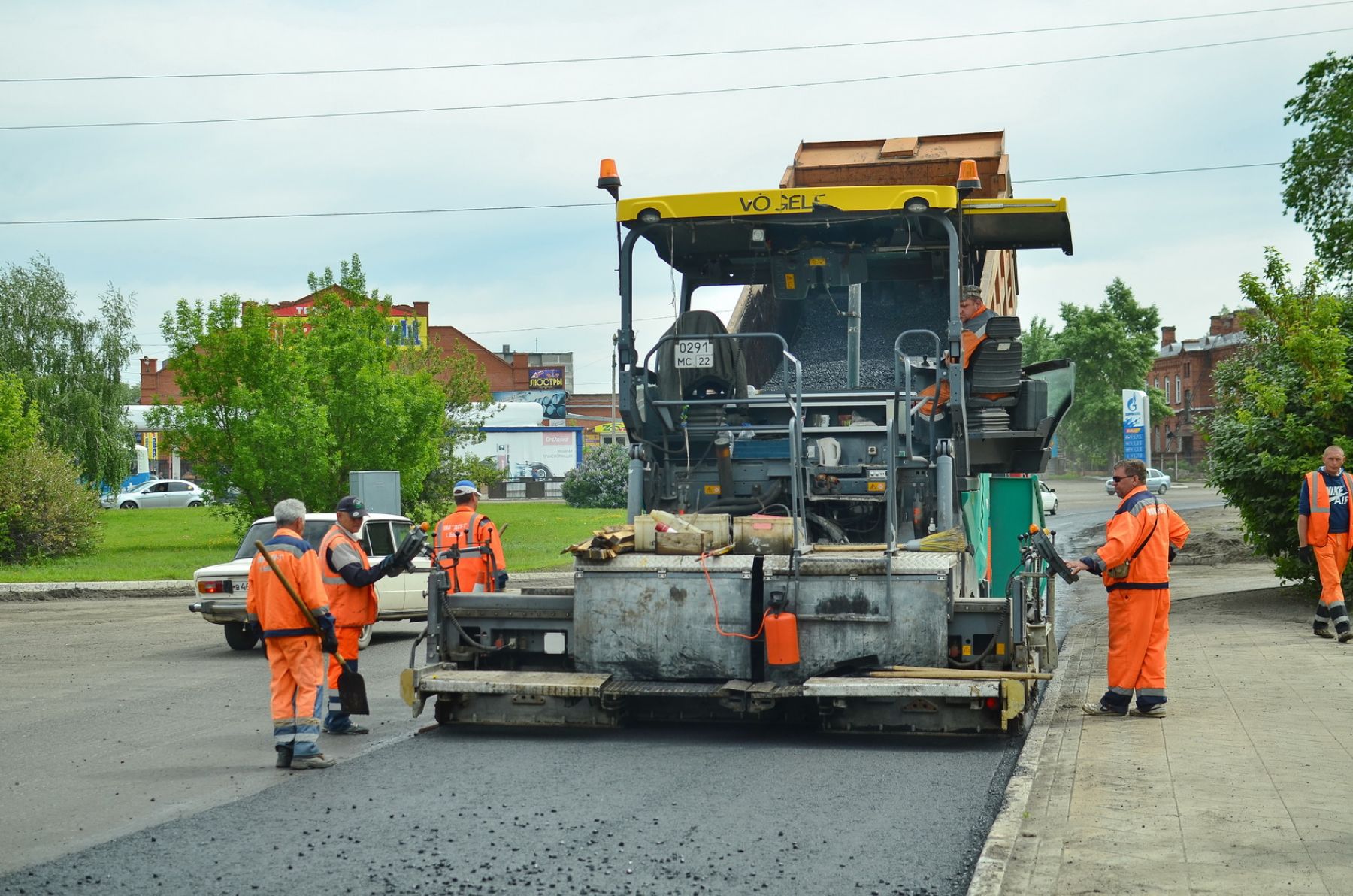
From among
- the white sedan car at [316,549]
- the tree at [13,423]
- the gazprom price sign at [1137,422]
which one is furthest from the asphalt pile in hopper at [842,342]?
the tree at [13,423]

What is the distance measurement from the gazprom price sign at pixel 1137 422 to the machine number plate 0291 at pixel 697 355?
2216cm

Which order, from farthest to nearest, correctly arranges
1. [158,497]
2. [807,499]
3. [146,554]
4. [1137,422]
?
1. [158,497]
2. [146,554]
3. [1137,422]
4. [807,499]

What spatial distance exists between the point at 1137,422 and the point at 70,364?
30834 mm

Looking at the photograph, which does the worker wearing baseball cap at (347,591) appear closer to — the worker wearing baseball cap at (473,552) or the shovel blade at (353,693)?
the shovel blade at (353,693)

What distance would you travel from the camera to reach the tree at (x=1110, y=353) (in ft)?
281

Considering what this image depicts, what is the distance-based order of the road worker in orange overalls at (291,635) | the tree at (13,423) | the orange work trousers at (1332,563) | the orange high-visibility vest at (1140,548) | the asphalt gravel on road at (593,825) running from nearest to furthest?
1. the asphalt gravel on road at (593,825)
2. the road worker in orange overalls at (291,635)
3. the orange high-visibility vest at (1140,548)
4. the orange work trousers at (1332,563)
5. the tree at (13,423)

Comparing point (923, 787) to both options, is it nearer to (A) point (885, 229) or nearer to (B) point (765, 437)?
(B) point (765, 437)

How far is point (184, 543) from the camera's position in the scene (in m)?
34.3

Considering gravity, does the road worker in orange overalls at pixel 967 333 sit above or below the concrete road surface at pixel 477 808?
above

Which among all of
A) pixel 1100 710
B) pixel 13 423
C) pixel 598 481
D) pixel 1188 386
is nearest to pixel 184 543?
pixel 13 423

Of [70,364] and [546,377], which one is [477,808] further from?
[546,377]

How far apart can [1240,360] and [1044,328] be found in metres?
77.8

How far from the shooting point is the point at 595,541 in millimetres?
8398

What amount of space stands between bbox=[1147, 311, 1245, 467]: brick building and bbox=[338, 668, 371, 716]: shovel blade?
85.3 m
